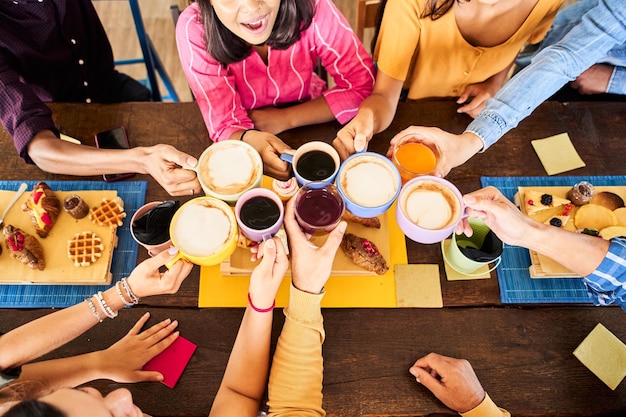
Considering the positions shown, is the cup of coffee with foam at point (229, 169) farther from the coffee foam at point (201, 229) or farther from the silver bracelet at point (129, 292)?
the silver bracelet at point (129, 292)

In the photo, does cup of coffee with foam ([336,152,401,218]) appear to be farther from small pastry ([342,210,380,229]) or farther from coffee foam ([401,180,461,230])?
small pastry ([342,210,380,229])

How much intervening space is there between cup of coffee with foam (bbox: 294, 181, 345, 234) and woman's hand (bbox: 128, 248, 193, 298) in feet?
1.25

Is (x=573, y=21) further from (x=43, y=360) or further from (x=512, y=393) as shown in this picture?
(x=43, y=360)

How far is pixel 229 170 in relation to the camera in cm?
135

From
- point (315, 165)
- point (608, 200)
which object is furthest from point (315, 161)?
point (608, 200)

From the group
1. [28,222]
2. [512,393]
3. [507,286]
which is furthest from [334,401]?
[28,222]

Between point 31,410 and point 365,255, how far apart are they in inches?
38.5

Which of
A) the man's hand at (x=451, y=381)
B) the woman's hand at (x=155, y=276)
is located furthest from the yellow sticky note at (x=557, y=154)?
the woman's hand at (x=155, y=276)

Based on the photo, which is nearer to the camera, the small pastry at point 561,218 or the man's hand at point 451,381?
the man's hand at point 451,381

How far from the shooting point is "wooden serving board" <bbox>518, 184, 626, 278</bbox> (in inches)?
57.6

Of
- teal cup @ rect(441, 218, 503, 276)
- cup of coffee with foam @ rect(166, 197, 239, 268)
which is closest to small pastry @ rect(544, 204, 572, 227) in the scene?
teal cup @ rect(441, 218, 503, 276)

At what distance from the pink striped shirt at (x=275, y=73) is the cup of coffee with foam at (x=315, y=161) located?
0.42 meters

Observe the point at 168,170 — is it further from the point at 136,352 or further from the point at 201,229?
the point at 136,352

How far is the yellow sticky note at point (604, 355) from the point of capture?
4.51 feet
